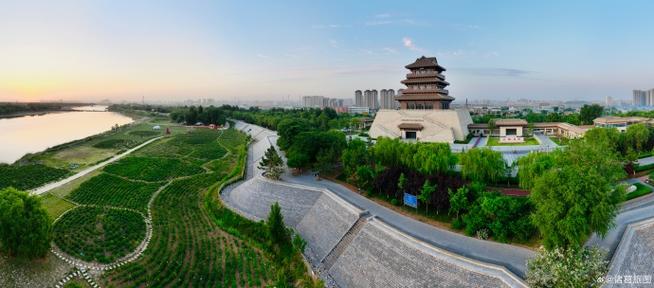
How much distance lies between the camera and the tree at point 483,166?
17156mm

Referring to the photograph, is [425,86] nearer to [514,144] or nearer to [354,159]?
[514,144]

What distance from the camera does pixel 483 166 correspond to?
676 inches

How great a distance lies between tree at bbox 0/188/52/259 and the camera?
1177 cm

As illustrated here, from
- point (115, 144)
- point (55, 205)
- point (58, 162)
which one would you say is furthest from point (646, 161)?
point (115, 144)

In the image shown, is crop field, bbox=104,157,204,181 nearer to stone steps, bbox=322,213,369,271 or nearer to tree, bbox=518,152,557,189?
stone steps, bbox=322,213,369,271

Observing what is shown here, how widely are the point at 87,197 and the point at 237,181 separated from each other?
27.9ft

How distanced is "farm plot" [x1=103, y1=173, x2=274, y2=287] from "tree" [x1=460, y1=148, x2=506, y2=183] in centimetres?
1047

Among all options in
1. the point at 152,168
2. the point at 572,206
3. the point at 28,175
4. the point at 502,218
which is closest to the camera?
the point at 572,206

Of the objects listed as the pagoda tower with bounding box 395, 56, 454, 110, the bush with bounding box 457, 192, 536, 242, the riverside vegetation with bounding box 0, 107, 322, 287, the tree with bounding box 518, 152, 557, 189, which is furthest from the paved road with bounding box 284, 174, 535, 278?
the pagoda tower with bounding box 395, 56, 454, 110

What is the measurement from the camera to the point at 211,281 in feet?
41.2

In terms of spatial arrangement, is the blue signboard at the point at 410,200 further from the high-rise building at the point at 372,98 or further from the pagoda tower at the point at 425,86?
the high-rise building at the point at 372,98

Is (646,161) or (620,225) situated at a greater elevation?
(646,161)

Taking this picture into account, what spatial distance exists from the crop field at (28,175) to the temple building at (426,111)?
91.8 feet

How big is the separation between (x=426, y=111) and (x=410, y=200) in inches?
785
